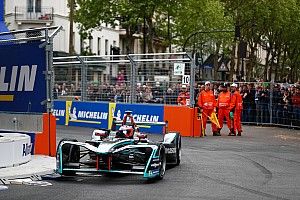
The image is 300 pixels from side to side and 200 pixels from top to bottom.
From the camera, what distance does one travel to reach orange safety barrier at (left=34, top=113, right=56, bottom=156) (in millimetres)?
15094

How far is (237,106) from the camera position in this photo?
941 inches

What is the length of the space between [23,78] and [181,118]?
26.5ft

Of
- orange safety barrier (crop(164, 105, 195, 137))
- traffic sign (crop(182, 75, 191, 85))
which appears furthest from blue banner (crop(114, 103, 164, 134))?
traffic sign (crop(182, 75, 191, 85))

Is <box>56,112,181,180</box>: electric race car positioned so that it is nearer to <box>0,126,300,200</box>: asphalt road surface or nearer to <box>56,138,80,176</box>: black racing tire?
<box>56,138,80,176</box>: black racing tire

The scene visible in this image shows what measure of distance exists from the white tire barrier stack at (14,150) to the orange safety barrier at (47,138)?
884mm

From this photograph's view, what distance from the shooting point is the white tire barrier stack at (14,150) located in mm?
13211

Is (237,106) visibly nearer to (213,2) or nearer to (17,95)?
(17,95)

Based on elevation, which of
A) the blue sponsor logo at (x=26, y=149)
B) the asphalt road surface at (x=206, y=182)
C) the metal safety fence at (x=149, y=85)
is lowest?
the asphalt road surface at (x=206, y=182)

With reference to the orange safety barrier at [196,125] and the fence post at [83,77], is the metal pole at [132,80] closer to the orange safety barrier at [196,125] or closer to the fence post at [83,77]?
the fence post at [83,77]

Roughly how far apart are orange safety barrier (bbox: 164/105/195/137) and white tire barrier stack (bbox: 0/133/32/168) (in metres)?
8.95

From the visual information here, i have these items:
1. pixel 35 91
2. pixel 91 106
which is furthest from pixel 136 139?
pixel 91 106

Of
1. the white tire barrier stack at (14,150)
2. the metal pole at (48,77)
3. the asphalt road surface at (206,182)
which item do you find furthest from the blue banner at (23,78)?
the asphalt road surface at (206,182)

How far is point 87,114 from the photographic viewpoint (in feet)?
84.3

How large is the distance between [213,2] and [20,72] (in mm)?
35126
